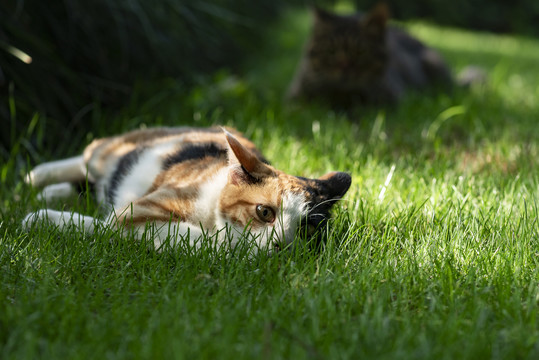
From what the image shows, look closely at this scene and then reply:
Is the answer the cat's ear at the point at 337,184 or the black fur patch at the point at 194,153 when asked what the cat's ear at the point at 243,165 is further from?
the black fur patch at the point at 194,153

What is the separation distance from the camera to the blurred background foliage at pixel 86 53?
126 inches

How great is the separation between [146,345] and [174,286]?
40cm

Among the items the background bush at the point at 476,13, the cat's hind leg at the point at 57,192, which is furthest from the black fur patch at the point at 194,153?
the background bush at the point at 476,13

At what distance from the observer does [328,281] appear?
1.76m

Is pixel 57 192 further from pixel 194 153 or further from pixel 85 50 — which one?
pixel 85 50

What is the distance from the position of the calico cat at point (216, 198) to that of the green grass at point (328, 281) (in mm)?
98

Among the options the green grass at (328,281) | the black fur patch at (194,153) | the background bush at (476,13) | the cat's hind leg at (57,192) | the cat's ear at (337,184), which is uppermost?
the background bush at (476,13)

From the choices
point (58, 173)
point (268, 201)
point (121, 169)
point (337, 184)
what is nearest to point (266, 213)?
point (268, 201)

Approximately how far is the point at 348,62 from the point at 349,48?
117 millimetres

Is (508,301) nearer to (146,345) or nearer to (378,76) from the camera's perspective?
(146,345)

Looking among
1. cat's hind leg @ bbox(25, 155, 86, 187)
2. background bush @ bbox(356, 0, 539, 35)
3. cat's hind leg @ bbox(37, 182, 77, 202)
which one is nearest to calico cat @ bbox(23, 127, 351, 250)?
cat's hind leg @ bbox(37, 182, 77, 202)

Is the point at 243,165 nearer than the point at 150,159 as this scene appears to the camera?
Result: Yes

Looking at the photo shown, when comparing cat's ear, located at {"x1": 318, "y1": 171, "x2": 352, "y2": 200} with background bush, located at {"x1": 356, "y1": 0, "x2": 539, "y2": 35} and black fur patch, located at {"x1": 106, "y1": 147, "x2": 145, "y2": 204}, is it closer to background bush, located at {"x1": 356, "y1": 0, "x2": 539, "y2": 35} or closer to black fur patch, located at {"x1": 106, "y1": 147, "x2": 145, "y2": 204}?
black fur patch, located at {"x1": 106, "y1": 147, "x2": 145, "y2": 204}

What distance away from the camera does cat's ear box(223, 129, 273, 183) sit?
2.04 metres
